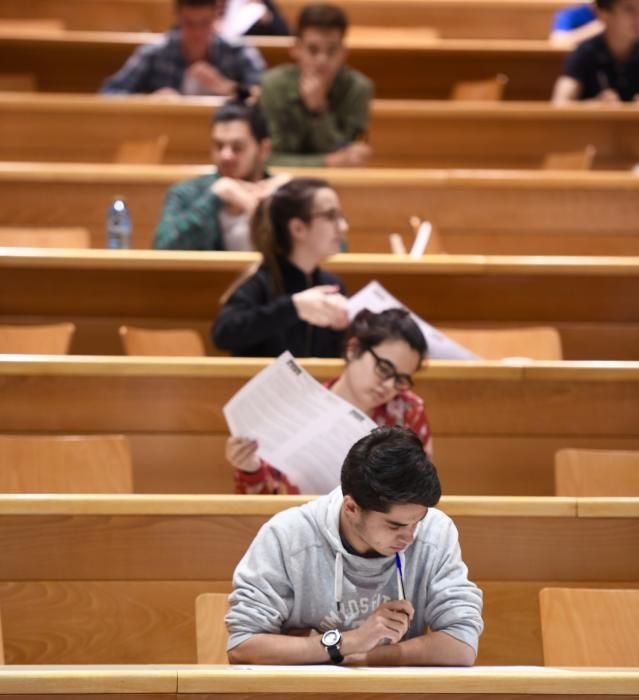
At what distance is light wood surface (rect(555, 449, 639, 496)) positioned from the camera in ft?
7.64

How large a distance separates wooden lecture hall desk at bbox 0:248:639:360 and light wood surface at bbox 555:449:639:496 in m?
0.78

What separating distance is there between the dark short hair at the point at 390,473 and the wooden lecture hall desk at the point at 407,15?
11.4ft

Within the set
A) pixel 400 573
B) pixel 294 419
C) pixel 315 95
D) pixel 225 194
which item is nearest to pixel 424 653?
pixel 400 573

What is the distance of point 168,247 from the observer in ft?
10.4

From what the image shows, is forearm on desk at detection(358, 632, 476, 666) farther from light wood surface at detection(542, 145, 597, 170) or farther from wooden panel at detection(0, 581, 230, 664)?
light wood surface at detection(542, 145, 597, 170)

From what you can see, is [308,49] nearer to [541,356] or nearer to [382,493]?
[541,356]

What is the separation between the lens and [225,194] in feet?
10.3

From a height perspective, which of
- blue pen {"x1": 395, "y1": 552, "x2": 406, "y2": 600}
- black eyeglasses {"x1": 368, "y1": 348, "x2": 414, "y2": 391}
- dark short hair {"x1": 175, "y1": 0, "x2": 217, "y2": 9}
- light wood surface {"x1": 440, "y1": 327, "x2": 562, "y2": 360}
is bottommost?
light wood surface {"x1": 440, "y1": 327, "x2": 562, "y2": 360}

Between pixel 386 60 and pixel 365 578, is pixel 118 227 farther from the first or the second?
pixel 365 578

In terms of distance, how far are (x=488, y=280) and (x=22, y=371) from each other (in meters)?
1.04

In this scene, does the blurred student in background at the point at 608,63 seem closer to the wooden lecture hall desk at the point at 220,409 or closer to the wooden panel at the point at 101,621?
the wooden lecture hall desk at the point at 220,409

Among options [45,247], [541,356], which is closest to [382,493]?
[541,356]

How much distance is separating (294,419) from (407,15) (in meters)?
3.15

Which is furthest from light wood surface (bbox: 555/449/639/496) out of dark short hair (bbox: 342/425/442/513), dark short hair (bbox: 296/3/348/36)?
dark short hair (bbox: 296/3/348/36)
